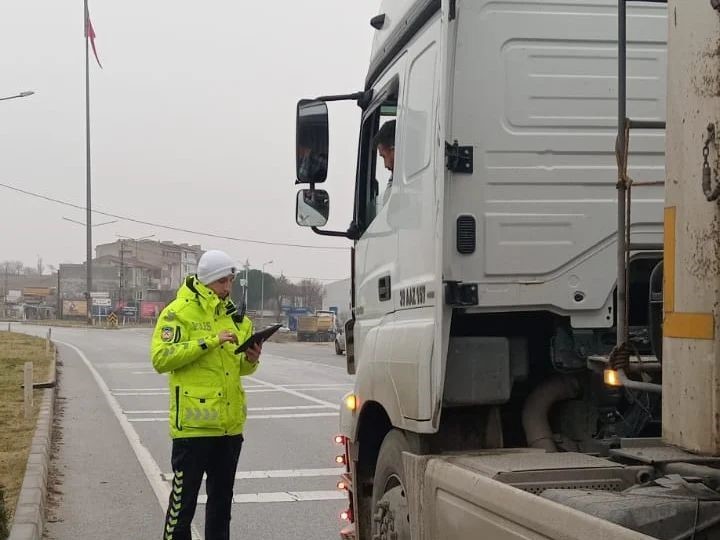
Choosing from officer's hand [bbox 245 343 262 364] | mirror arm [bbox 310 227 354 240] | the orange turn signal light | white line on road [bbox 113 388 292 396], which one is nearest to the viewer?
the orange turn signal light

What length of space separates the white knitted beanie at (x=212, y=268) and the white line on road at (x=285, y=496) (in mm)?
3370

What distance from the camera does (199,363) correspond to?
5047mm

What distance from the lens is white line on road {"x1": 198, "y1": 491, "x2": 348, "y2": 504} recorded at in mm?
8016

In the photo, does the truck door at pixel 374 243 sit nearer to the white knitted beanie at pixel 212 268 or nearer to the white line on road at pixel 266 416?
the white knitted beanie at pixel 212 268

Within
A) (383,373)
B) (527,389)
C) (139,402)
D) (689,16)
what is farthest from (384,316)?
(139,402)

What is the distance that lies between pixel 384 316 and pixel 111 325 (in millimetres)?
73390

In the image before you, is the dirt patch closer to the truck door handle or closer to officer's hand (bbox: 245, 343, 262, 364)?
officer's hand (bbox: 245, 343, 262, 364)

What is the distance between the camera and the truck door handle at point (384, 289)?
181 inches

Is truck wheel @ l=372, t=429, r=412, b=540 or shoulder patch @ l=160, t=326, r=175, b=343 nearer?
truck wheel @ l=372, t=429, r=412, b=540

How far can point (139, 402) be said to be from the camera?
1648 cm

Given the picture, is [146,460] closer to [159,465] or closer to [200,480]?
[159,465]

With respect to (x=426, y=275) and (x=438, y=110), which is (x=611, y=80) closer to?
(x=438, y=110)

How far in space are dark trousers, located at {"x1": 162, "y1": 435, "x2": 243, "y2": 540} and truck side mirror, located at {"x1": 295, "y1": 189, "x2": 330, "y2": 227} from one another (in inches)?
50.2

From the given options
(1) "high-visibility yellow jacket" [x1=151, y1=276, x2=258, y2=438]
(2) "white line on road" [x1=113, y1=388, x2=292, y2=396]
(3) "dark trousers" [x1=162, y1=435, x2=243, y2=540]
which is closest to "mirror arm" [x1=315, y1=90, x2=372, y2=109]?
(1) "high-visibility yellow jacket" [x1=151, y1=276, x2=258, y2=438]
